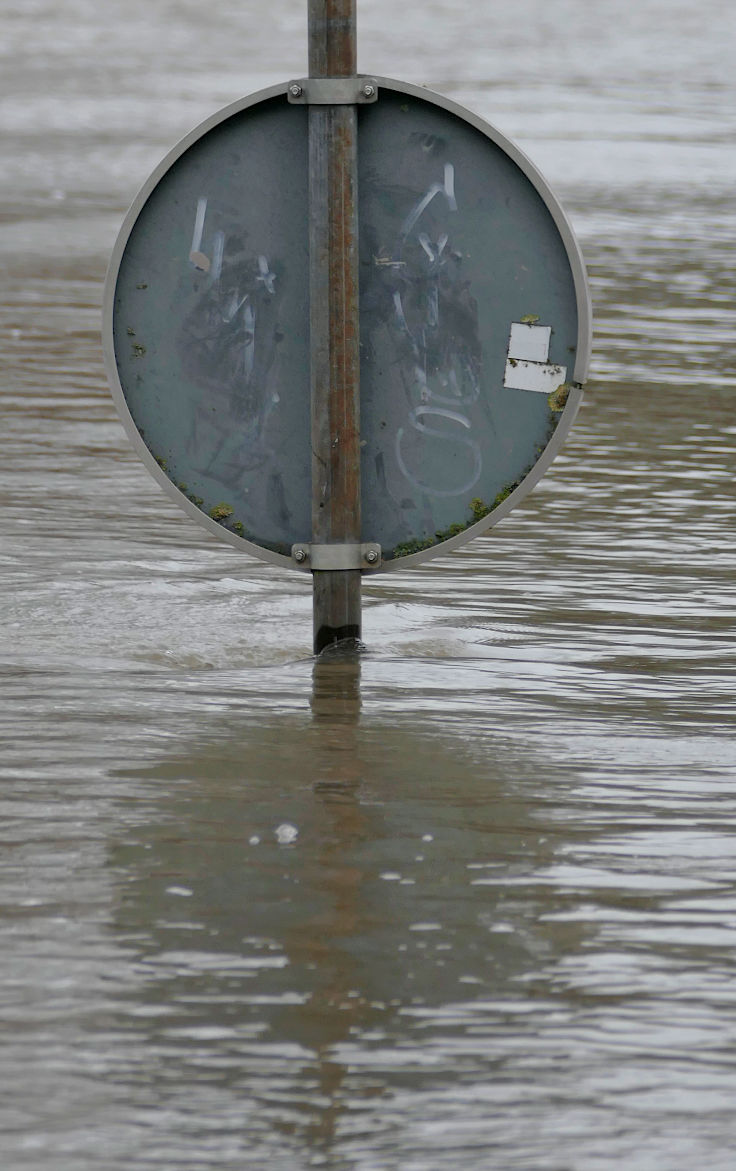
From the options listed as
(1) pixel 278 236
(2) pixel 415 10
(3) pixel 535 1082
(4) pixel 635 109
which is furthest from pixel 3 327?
(2) pixel 415 10

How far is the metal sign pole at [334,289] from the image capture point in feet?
14.7

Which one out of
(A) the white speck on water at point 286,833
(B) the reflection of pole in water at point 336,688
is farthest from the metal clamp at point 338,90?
(A) the white speck on water at point 286,833

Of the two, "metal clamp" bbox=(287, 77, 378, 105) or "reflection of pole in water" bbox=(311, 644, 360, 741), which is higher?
"metal clamp" bbox=(287, 77, 378, 105)

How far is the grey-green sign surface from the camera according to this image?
4.49 metres

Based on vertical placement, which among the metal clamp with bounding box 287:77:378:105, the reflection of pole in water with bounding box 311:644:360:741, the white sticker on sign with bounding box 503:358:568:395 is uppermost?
the metal clamp with bounding box 287:77:378:105

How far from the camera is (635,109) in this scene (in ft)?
58.2

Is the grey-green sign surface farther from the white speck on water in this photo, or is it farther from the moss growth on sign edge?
the white speck on water

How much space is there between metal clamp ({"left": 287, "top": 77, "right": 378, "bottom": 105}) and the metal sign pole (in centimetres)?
2

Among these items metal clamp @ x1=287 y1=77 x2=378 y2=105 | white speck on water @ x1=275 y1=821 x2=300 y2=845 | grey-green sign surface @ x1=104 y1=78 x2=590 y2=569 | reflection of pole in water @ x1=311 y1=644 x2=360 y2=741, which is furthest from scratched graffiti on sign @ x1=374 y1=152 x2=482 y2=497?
white speck on water @ x1=275 y1=821 x2=300 y2=845

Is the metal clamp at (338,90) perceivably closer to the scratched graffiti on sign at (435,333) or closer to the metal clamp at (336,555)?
the scratched graffiti on sign at (435,333)

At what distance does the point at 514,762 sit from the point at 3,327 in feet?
19.5

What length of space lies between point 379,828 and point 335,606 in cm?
125

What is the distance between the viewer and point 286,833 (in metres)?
3.58

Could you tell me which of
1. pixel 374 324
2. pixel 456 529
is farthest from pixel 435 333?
pixel 456 529
